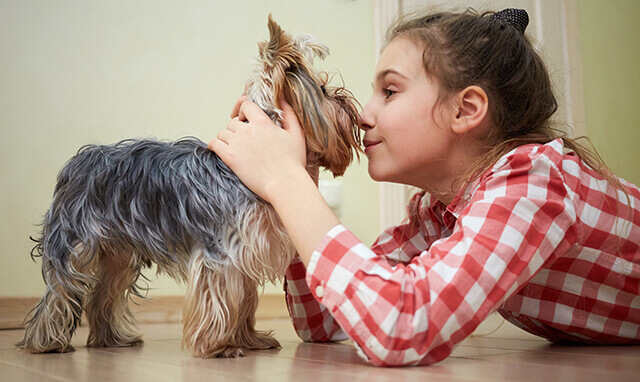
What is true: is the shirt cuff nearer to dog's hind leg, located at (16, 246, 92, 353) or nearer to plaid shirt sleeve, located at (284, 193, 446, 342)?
plaid shirt sleeve, located at (284, 193, 446, 342)

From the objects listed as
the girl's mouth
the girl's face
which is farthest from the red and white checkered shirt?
the girl's mouth

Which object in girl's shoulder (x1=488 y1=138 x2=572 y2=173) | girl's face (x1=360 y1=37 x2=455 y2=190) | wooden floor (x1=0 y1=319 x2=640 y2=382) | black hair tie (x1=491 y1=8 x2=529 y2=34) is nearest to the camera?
wooden floor (x1=0 y1=319 x2=640 y2=382)

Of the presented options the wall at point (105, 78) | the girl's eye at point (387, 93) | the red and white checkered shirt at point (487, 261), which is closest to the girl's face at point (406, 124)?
the girl's eye at point (387, 93)

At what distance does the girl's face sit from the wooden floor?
18.2 inches

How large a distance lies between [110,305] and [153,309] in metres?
1.11

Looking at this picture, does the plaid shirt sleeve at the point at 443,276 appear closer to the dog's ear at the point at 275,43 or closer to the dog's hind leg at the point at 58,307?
the dog's ear at the point at 275,43

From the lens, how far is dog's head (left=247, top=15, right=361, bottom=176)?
1.46 meters

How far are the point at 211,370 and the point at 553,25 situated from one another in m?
1.86

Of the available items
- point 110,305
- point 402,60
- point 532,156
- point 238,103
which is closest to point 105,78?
→ point 110,305

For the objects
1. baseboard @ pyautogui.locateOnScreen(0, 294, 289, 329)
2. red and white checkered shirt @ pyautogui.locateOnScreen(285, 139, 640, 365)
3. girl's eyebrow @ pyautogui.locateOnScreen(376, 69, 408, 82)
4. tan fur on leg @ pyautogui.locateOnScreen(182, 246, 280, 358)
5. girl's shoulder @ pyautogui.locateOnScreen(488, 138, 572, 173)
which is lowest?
baseboard @ pyautogui.locateOnScreen(0, 294, 289, 329)

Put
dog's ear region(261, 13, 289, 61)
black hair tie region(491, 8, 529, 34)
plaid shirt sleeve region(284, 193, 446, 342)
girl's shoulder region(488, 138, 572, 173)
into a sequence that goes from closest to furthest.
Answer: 1. girl's shoulder region(488, 138, 572, 173)
2. dog's ear region(261, 13, 289, 61)
3. black hair tie region(491, 8, 529, 34)
4. plaid shirt sleeve region(284, 193, 446, 342)

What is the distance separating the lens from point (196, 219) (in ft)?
4.72

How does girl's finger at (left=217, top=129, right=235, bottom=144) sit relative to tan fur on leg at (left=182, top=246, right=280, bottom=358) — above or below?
above

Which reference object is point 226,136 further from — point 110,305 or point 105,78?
point 105,78
